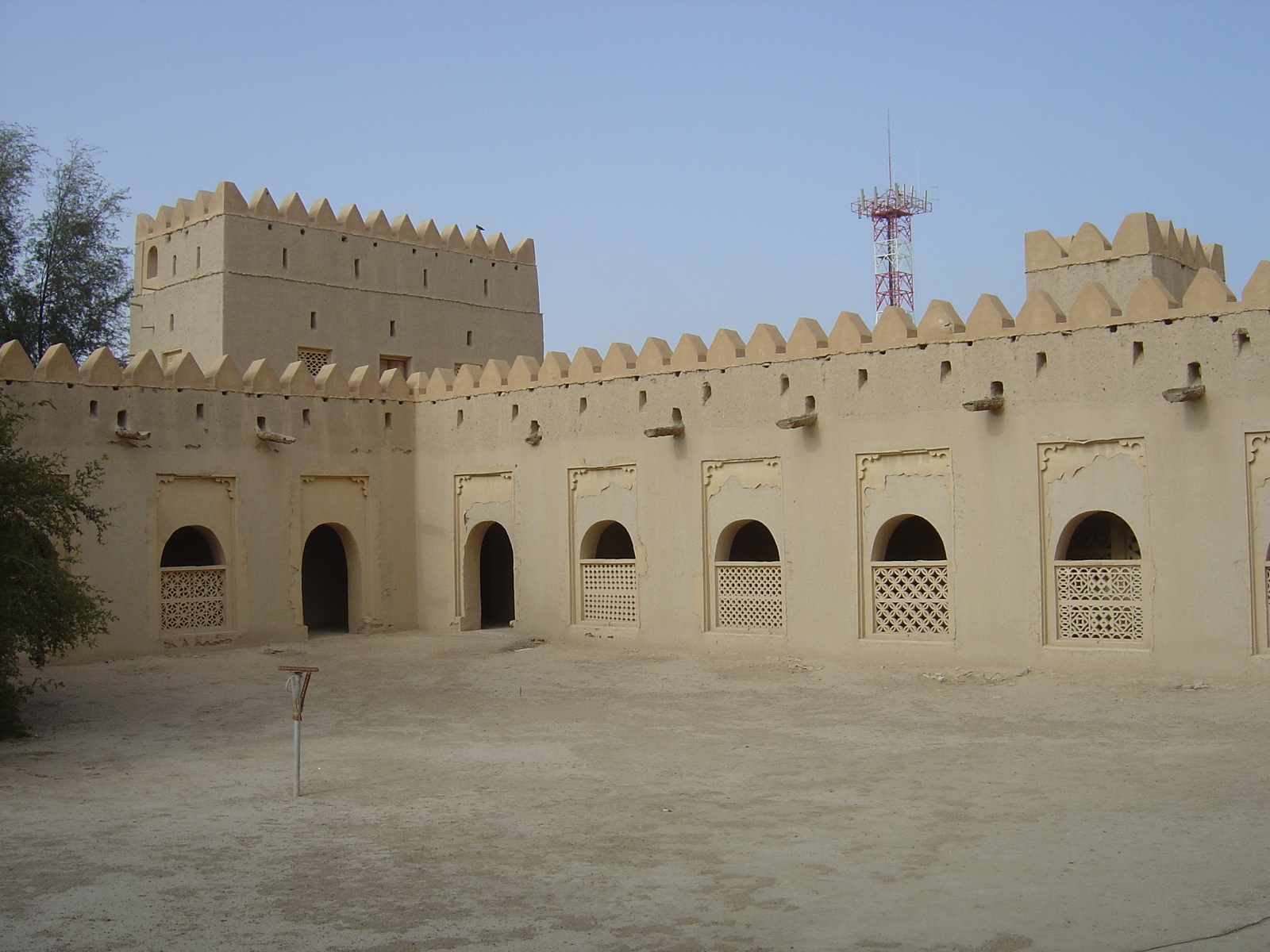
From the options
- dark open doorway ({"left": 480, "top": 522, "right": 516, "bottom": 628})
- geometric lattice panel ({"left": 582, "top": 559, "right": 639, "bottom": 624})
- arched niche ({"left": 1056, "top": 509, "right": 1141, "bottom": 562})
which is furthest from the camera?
dark open doorway ({"left": 480, "top": 522, "right": 516, "bottom": 628})

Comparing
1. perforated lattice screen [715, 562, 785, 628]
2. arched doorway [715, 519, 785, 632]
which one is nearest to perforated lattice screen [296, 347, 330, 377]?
arched doorway [715, 519, 785, 632]

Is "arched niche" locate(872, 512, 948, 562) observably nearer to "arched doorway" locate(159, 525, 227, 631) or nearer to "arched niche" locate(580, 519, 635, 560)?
"arched niche" locate(580, 519, 635, 560)

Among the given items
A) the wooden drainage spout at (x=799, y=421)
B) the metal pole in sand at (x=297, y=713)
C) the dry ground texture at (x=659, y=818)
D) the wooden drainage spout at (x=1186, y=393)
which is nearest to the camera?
the dry ground texture at (x=659, y=818)

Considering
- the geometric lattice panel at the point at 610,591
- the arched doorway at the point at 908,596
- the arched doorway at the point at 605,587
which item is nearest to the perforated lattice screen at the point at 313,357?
the arched doorway at the point at 605,587

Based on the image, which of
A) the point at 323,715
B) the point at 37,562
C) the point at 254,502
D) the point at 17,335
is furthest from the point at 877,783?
the point at 17,335

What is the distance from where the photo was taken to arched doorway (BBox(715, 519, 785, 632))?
14062 mm

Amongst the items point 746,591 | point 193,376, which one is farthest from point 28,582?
point 746,591

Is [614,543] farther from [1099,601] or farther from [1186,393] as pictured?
[1186,393]

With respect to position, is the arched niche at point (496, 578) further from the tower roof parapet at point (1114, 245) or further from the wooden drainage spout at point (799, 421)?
the tower roof parapet at point (1114, 245)

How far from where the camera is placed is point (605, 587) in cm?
1566

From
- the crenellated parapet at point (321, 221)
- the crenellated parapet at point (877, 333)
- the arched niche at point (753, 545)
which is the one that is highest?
the crenellated parapet at point (321, 221)

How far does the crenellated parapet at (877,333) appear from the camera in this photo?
442 inches

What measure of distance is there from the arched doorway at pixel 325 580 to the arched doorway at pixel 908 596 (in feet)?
29.4

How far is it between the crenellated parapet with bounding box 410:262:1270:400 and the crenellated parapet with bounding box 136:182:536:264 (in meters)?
4.04
